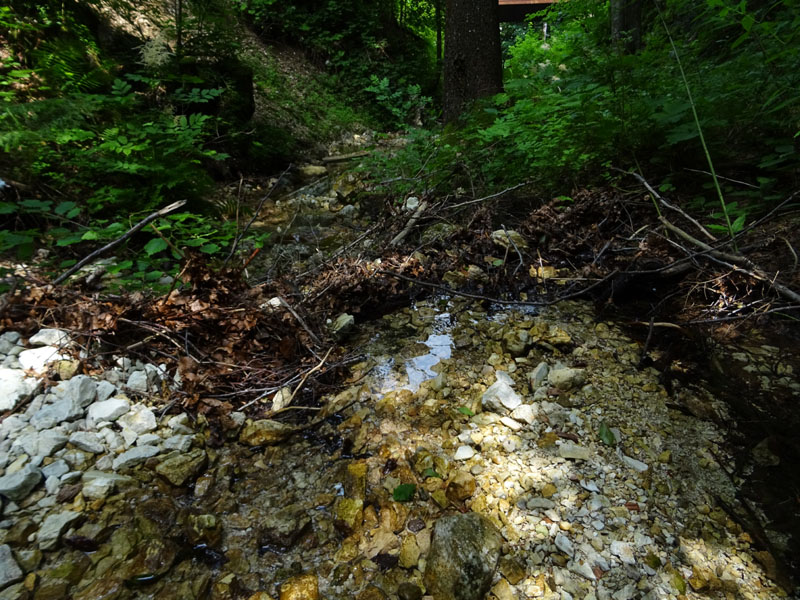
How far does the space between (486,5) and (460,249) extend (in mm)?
3623

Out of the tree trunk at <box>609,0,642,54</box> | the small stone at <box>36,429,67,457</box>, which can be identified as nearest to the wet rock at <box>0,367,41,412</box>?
the small stone at <box>36,429,67,457</box>

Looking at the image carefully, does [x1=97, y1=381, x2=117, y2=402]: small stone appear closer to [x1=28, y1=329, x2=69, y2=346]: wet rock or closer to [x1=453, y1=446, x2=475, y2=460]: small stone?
[x1=28, y1=329, x2=69, y2=346]: wet rock

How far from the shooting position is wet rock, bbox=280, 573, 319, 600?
1.25 metres

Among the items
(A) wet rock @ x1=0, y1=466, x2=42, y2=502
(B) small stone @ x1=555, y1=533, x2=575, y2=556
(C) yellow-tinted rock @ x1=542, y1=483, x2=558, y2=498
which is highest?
(A) wet rock @ x1=0, y1=466, x2=42, y2=502

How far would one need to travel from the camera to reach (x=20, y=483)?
1410 millimetres

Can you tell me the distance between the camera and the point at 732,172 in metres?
2.66

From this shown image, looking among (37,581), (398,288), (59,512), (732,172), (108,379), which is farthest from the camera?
(398,288)

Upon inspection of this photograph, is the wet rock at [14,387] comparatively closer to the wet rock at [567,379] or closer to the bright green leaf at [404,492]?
the bright green leaf at [404,492]

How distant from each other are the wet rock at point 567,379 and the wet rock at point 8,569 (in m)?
2.27

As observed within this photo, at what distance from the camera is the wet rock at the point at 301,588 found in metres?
1.25

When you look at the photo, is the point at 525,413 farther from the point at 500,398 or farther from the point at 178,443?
the point at 178,443

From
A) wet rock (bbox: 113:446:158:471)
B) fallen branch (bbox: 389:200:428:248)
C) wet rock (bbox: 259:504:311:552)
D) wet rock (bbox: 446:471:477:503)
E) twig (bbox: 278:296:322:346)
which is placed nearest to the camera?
wet rock (bbox: 259:504:311:552)

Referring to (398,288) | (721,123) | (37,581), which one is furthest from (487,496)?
(721,123)

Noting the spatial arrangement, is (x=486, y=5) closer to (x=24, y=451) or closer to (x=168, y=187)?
(x=168, y=187)
